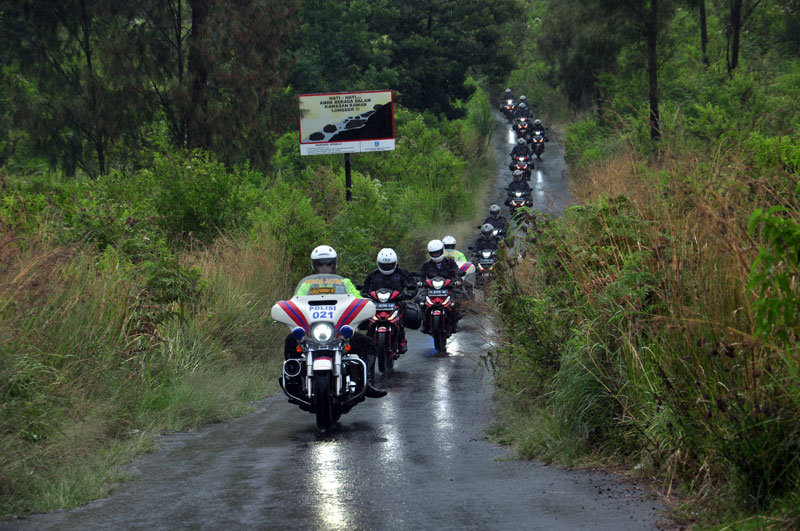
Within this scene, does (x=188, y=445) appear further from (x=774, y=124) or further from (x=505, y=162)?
(x=505, y=162)

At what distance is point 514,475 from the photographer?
785 cm

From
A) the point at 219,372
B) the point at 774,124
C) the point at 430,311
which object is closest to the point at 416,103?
the point at 774,124

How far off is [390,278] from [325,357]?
6337mm

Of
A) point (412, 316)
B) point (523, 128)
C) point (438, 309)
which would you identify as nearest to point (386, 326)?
point (412, 316)

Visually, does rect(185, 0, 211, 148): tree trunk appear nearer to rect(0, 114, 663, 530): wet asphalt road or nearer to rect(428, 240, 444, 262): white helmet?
rect(428, 240, 444, 262): white helmet

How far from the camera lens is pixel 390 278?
1702 centimetres

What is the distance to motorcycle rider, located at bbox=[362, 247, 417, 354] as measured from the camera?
16703mm

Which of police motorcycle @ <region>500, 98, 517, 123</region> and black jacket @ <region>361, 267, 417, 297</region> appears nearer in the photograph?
black jacket @ <region>361, 267, 417, 297</region>

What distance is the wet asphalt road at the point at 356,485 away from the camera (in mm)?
6496

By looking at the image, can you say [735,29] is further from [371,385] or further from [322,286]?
[371,385]

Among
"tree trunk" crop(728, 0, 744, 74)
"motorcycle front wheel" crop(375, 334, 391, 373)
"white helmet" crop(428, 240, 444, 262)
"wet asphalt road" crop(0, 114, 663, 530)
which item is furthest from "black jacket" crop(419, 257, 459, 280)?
"tree trunk" crop(728, 0, 744, 74)

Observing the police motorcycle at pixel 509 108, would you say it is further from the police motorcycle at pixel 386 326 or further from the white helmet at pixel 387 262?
the police motorcycle at pixel 386 326

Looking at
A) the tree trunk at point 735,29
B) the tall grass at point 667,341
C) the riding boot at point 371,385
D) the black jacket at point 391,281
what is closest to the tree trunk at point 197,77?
the black jacket at point 391,281

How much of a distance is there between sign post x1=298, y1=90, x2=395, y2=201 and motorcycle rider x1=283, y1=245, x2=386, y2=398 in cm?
1423
